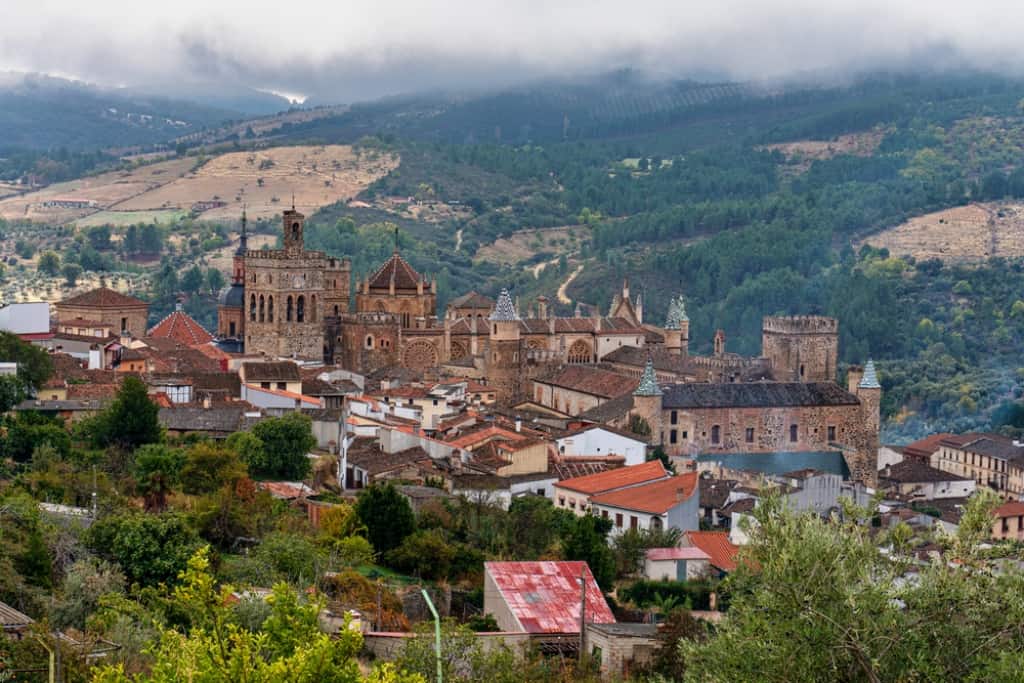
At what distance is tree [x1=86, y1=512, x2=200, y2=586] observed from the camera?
24062 millimetres

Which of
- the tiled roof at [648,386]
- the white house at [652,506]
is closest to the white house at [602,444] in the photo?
the tiled roof at [648,386]

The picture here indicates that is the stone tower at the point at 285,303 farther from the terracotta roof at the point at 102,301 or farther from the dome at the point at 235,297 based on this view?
the terracotta roof at the point at 102,301

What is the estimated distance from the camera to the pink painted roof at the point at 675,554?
31.3m

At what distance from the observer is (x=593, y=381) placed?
163ft

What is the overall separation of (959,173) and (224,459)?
10244 centimetres

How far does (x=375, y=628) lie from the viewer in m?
23.6

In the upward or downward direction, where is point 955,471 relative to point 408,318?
downward

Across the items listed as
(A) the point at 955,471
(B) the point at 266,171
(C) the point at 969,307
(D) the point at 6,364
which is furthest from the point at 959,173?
(D) the point at 6,364

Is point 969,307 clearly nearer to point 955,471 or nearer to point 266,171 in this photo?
point 955,471

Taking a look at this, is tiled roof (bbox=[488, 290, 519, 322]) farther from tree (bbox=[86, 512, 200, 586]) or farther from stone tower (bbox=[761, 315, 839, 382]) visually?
tree (bbox=[86, 512, 200, 586])

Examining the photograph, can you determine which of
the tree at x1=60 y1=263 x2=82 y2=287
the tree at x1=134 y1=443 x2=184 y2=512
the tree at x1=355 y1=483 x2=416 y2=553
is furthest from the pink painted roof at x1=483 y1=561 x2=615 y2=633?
the tree at x1=60 y1=263 x2=82 y2=287

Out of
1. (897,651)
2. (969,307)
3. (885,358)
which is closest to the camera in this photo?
(897,651)

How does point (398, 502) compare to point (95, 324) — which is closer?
point (398, 502)

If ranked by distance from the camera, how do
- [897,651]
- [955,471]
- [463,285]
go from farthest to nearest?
[463,285] → [955,471] → [897,651]
